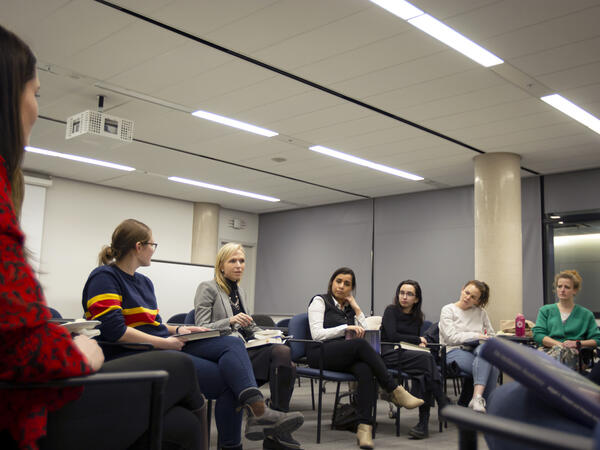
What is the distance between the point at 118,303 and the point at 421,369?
2.64m

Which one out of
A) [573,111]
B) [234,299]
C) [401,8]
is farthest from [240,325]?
[573,111]

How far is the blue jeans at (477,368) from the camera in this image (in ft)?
15.0

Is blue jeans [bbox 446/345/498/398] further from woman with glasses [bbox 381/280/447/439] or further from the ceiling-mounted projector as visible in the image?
the ceiling-mounted projector

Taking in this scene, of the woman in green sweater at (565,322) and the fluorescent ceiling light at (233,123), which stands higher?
the fluorescent ceiling light at (233,123)

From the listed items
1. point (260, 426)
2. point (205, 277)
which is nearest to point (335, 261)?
point (205, 277)

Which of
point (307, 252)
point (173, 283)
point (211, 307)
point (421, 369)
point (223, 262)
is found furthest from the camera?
point (307, 252)

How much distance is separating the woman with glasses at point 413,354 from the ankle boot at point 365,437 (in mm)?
527

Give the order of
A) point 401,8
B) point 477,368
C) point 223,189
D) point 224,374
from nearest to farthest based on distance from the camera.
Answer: point 224,374 < point 401,8 < point 477,368 < point 223,189

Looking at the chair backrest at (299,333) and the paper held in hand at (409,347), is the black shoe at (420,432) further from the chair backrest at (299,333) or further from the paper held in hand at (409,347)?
the chair backrest at (299,333)

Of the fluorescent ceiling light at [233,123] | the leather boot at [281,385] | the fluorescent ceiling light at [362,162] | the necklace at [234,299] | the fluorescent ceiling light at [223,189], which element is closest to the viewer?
the leather boot at [281,385]

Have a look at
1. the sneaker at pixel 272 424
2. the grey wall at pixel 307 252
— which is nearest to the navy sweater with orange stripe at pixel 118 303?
the sneaker at pixel 272 424

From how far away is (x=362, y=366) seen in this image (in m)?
3.96

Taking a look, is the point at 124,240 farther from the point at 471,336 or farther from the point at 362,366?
the point at 471,336

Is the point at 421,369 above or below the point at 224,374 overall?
below
